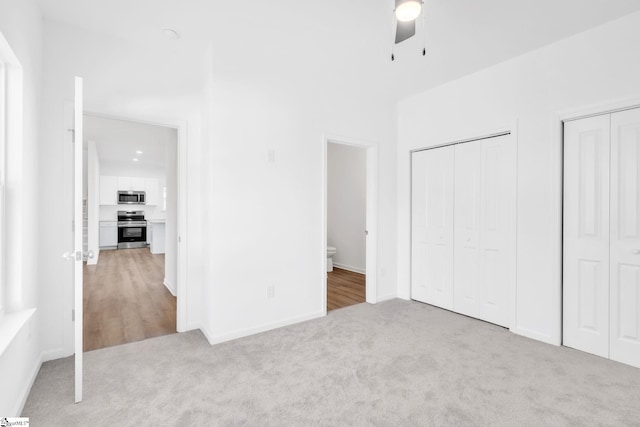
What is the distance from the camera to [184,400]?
1958 millimetres

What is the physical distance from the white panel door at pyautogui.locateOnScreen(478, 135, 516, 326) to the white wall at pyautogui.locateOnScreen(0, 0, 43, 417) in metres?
3.82

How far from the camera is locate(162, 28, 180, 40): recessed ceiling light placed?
→ 8.52 ft

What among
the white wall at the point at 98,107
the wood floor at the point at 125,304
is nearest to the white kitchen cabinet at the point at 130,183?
→ the wood floor at the point at 125,304

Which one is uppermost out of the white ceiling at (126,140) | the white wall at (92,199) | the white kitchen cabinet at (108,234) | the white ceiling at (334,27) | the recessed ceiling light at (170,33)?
the white ceiling at (334,27)

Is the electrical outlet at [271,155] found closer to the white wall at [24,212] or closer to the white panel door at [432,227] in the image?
the white wall at [24,212]

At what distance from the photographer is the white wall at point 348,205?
5840 mm

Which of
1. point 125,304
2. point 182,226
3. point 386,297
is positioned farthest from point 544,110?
point 125,304

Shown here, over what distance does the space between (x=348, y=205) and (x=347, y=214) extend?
18cm

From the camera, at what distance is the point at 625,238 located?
2.48 metres

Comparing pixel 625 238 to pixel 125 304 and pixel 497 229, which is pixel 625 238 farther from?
pixel 125 304

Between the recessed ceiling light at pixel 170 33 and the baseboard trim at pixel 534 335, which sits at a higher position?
the recessed ceiling light at pixel 170 33

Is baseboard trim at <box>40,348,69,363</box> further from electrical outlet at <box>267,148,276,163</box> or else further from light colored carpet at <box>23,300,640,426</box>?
electrical outlet at <box>267,148,276,163</box>

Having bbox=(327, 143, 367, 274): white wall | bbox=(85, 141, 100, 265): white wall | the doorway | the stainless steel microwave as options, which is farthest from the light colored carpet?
the stainless steel microwave

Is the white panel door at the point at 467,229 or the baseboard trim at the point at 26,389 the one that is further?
the white panel door at the point at 467,229
